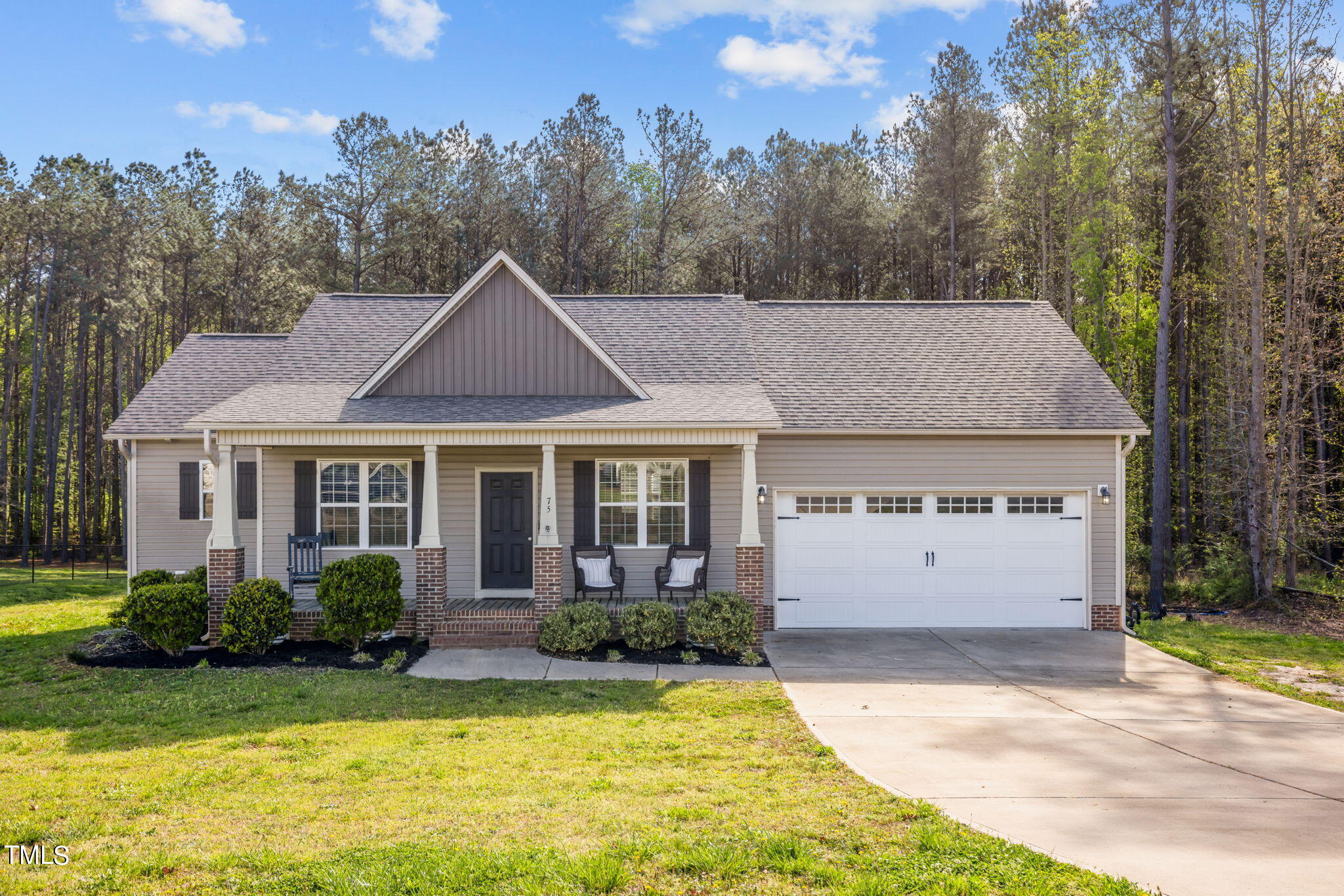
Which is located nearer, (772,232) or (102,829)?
(102,829)

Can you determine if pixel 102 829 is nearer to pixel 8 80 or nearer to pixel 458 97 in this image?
pixel 8 80

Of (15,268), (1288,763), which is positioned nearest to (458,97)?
(15,268)

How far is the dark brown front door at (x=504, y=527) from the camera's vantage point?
1248cm

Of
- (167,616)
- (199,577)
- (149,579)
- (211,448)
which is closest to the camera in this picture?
(167,616)

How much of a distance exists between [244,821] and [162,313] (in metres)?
30.0

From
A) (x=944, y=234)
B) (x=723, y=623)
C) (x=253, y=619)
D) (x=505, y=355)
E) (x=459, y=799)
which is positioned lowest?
(x=459, y=799)

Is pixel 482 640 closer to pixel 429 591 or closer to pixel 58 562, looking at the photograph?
pixel 429 591

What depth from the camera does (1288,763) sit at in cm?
641

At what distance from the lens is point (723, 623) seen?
1030 centimetres

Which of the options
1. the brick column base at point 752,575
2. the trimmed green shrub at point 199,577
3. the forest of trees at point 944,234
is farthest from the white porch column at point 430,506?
the forest of trees at point 944,234

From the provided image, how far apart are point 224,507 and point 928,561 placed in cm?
1023

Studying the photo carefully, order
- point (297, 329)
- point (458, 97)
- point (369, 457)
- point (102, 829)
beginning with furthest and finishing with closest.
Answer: point (458, 97), point (297, 329), point (369, 457), point (102, 829)

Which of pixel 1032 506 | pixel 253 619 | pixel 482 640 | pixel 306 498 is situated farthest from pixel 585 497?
pixel 1032 506

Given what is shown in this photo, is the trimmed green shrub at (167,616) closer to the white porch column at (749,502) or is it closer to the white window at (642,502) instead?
the white window at (642,502)
